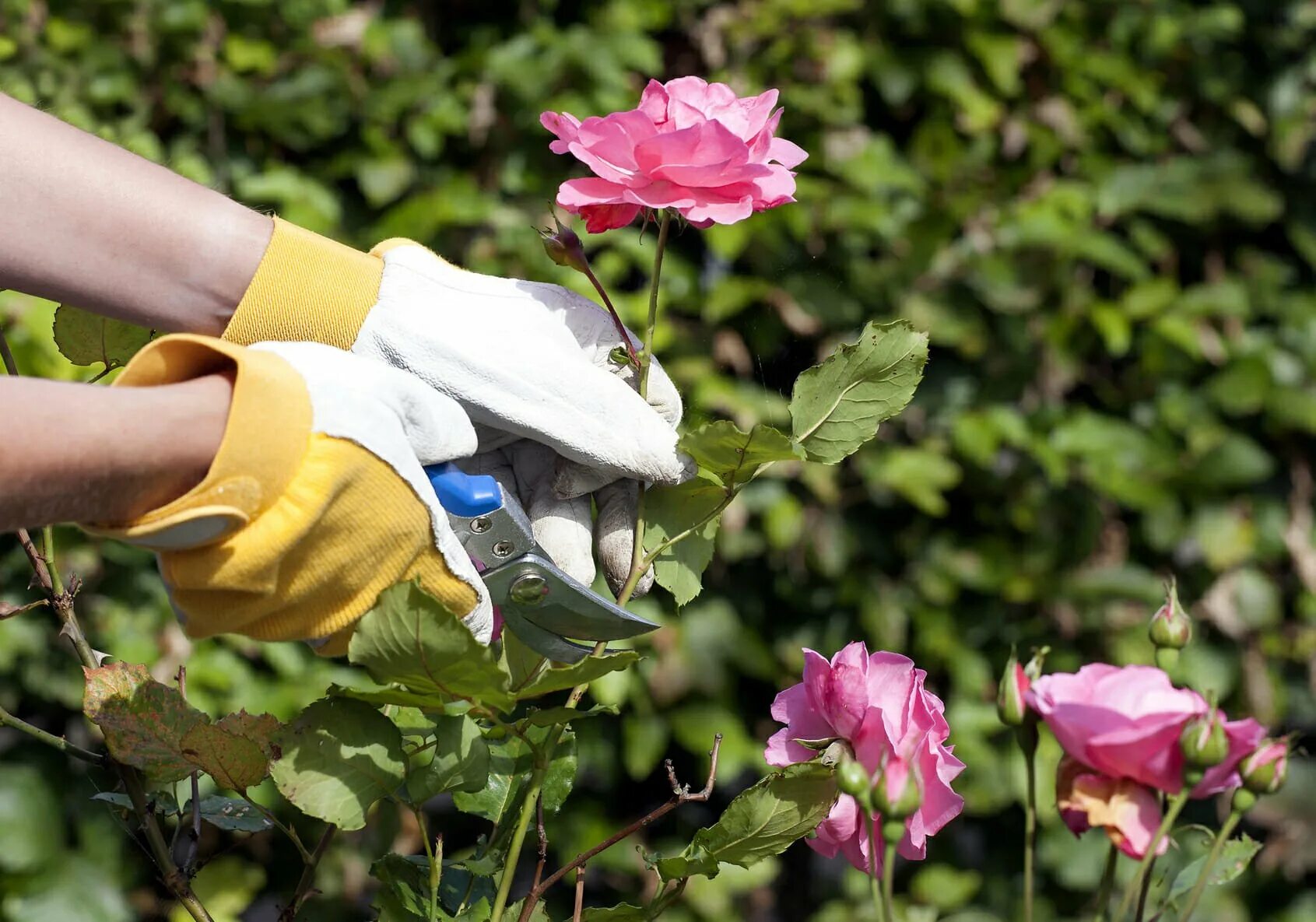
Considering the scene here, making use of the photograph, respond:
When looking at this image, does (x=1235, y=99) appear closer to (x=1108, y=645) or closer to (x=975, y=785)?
(x=1108, y=645)

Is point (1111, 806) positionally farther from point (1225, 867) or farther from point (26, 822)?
point (26, 822)

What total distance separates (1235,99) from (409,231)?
1538 mm

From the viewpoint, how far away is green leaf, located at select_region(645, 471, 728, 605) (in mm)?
1059

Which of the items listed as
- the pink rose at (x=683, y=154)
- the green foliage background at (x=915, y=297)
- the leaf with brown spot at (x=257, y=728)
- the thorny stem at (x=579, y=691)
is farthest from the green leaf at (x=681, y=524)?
the green foliage background at (x=915, y=297)

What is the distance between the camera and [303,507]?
823mm

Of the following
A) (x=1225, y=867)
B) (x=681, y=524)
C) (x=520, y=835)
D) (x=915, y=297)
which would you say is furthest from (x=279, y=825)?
(x=915, y=297)

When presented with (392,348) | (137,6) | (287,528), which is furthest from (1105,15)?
(287,528)

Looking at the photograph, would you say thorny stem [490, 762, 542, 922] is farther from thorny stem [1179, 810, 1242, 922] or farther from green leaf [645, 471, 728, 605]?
thorny stem [1179, 810, 1242, 922]

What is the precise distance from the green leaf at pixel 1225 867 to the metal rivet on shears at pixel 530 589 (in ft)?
1.63

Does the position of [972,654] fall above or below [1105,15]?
Answer: below

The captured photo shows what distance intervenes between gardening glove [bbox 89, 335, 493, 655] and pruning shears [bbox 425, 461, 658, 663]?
0.03m

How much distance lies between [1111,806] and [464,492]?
0.50 meters

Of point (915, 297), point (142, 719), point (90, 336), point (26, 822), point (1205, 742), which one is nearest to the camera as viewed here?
point (1205, 742)

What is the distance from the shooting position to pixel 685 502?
3.51 feet
